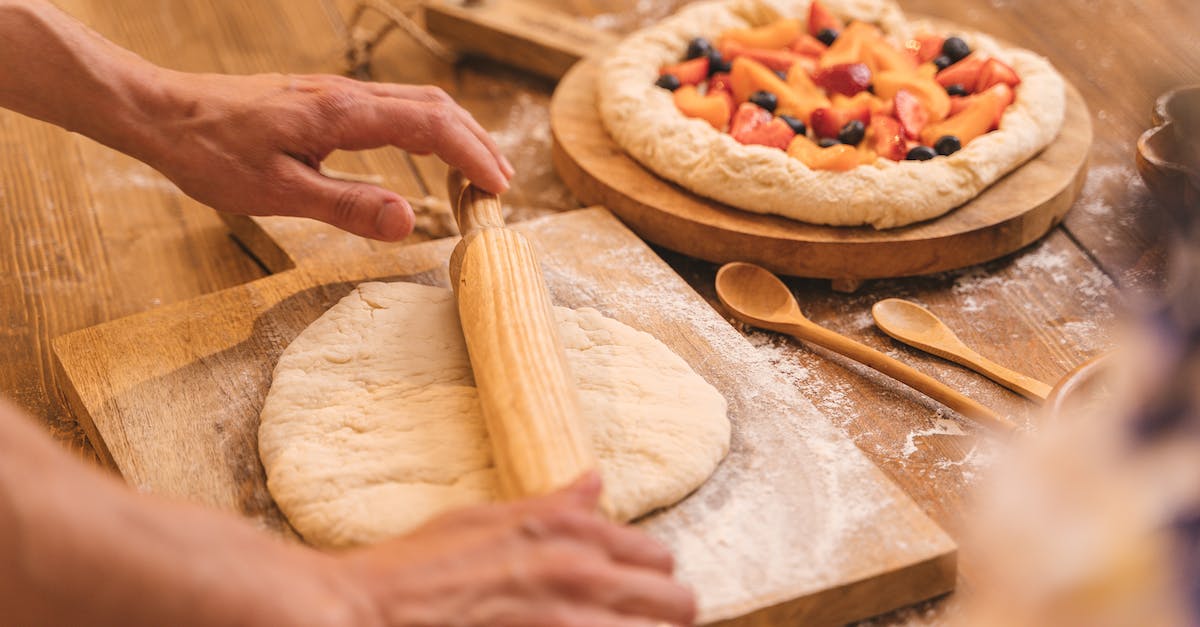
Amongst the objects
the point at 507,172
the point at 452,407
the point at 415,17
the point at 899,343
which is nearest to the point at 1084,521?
the point at 452,407

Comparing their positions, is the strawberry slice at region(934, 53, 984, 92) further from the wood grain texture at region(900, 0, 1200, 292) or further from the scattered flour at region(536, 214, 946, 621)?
the scattered flour at region(536, 214, 946, 621)

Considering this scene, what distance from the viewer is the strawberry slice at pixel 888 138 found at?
200 centimetres

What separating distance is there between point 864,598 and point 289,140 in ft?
3.75

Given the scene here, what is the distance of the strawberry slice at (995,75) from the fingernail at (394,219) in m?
1.38

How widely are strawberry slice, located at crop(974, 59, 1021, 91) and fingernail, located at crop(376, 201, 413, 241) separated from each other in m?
1.38

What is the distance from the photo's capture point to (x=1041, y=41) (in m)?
2.86

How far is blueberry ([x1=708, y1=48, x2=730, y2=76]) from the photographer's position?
2.31m

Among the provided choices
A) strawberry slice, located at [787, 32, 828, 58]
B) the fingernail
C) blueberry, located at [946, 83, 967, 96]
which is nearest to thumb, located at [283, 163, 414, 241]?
the fingernail

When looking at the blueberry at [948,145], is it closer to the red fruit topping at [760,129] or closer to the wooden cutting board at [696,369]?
the red fruit topping at [760,129]

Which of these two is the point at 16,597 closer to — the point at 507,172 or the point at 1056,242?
the point at 507,172

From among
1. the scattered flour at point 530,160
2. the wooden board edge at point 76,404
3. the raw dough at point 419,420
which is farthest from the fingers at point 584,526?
the scattered flour at point 530,160

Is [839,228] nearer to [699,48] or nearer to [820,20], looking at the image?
[699,48]

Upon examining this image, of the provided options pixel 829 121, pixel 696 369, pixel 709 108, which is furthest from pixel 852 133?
pixel 696 369

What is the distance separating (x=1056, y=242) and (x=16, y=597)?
1.93 meters
